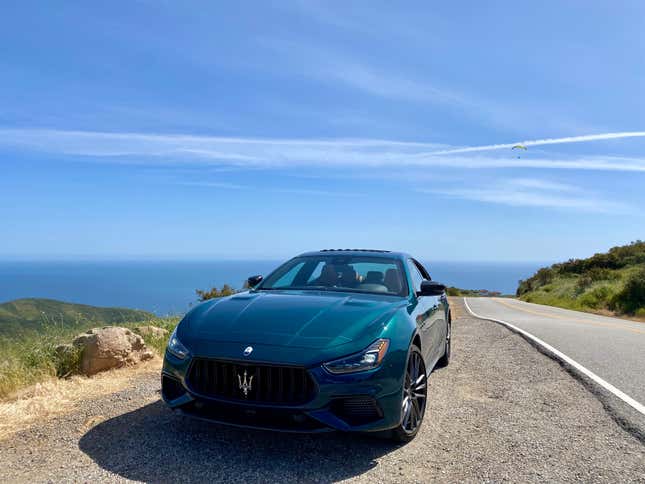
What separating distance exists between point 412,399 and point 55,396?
3.53 metres

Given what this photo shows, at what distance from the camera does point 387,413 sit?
11.9ft

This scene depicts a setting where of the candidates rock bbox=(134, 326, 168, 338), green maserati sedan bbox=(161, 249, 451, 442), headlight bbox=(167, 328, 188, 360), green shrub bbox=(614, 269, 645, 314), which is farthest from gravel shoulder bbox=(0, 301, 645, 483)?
green shrub bbox=(614, 269, 645, 314)

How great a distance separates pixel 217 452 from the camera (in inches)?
147

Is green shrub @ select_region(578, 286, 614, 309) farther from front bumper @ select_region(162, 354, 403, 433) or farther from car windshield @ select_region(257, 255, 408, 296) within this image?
front bumper @ select_region(162, 354, 403, 433)

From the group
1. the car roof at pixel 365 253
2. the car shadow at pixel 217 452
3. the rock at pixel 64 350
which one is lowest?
the car shadow at pixel 217 452

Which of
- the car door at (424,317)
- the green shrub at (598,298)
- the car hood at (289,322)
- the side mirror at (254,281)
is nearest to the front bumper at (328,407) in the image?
the car hood at (289,322)

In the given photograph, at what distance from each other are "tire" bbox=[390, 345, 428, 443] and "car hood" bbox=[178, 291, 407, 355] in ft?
1.45

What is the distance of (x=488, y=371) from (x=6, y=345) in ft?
22.9

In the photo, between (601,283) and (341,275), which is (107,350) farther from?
(601,283)

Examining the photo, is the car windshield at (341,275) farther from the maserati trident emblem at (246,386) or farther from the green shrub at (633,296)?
the green shrub at (633,296)

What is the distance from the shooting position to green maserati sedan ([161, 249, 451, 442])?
349 centimetres

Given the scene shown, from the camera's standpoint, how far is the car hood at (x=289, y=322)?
3.70m

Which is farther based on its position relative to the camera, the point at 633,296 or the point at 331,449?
the point at 633,296

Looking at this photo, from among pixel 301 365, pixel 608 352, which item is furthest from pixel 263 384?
pixel 608 352
